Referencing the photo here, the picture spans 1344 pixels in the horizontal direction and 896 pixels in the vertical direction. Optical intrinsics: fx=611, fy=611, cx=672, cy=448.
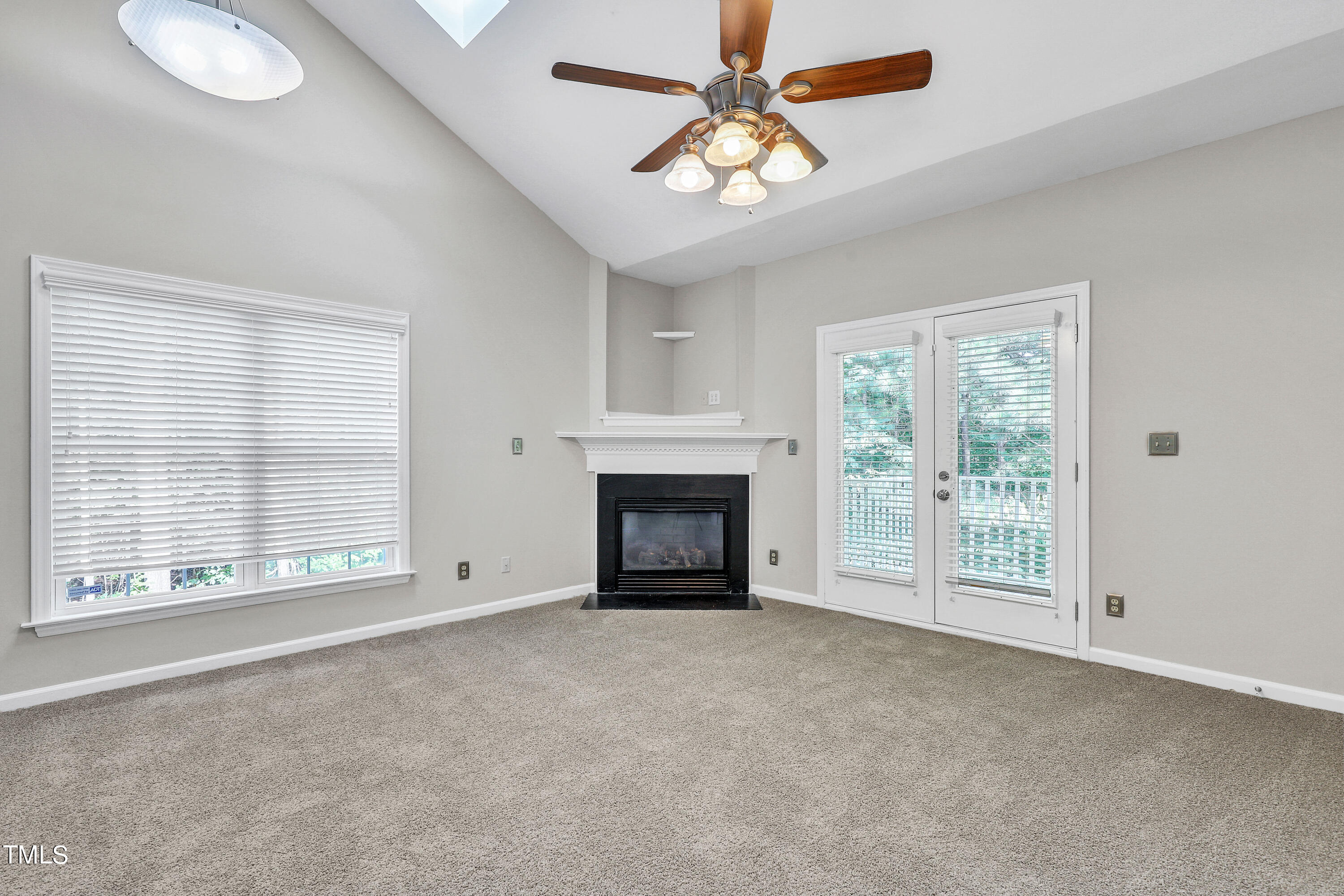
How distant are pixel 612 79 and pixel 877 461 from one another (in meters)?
2.82

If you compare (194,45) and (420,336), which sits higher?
(194,45)

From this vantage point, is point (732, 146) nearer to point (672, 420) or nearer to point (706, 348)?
point (672, 420)

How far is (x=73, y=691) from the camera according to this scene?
2771 millimetres

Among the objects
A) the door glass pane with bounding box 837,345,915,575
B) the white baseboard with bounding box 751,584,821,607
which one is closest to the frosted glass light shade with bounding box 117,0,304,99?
the door glass pane with bounding box 837,345,915,575

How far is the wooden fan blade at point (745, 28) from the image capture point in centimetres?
188

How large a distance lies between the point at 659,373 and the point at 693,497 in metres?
1.23

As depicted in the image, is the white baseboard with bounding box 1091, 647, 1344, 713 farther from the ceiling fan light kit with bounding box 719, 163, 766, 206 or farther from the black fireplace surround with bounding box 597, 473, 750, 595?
the ceiling fan light kit with bounding box 719, 163, 766, 206

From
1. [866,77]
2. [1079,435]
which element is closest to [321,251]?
[866,77]

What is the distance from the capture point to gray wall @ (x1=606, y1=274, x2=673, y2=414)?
5051 millimetres

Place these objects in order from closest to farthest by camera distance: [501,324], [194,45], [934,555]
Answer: [194,45]
[934,555]
[501,324]

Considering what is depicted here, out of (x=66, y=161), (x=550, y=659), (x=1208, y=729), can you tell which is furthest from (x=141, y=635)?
(x=1208, y=729)

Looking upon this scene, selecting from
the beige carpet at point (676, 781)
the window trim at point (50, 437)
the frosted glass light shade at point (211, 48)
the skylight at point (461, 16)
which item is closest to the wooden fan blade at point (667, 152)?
the skylight at point (461, 16)

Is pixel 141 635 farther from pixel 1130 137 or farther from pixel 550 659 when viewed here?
pixel 1130 137

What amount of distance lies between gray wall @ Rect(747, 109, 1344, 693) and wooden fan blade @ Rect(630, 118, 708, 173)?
2.05m
